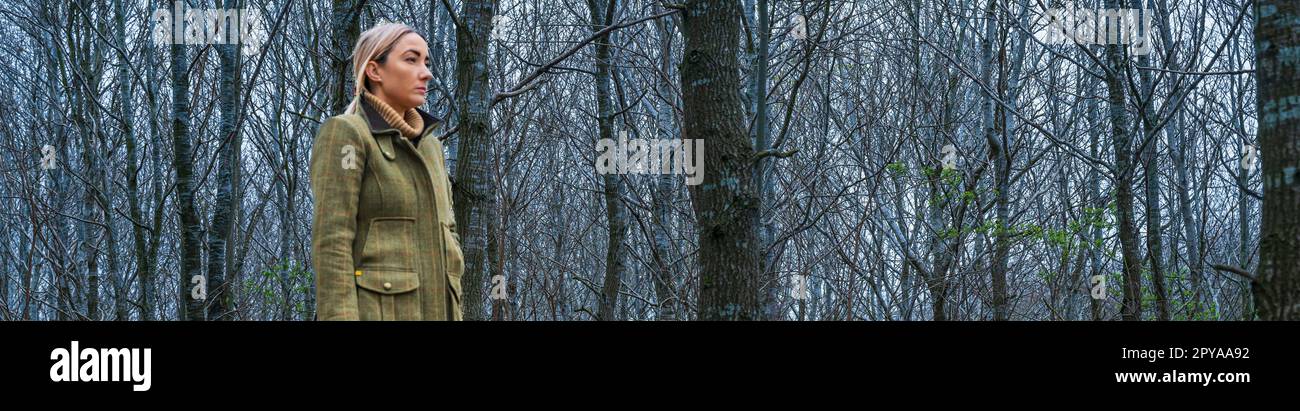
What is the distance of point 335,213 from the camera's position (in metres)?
3.12

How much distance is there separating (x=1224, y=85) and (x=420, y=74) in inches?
653

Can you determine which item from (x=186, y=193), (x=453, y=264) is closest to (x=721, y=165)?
(x=453, y=264)

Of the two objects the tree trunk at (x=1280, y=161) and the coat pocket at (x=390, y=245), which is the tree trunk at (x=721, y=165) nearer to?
the tree trunk at (x=1280, y=161)

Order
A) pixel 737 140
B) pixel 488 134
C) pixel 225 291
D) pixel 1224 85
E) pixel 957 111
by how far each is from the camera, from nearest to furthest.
Answer: pixel 737 140
pixel 488 134
pixel 225 291
pixel 957 111
pixel 1224 85

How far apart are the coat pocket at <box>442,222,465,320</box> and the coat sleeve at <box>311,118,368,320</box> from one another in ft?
0.91

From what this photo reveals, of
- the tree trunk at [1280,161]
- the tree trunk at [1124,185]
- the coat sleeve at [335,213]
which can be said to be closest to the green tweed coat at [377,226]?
the coat sleeve at [335,213]

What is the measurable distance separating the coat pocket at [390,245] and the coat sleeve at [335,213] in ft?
0.18

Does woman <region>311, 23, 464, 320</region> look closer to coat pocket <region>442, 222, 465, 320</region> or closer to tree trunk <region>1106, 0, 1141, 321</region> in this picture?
coat pocket <region>442, 222, 465, 320</region>

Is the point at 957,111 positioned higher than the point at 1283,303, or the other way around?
the point at 957,111

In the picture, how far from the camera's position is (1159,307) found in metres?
8.28

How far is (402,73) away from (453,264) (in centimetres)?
54

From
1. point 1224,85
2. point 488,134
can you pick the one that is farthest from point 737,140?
point 1224,85

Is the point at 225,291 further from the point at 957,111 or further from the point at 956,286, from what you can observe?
the point at 957,111
